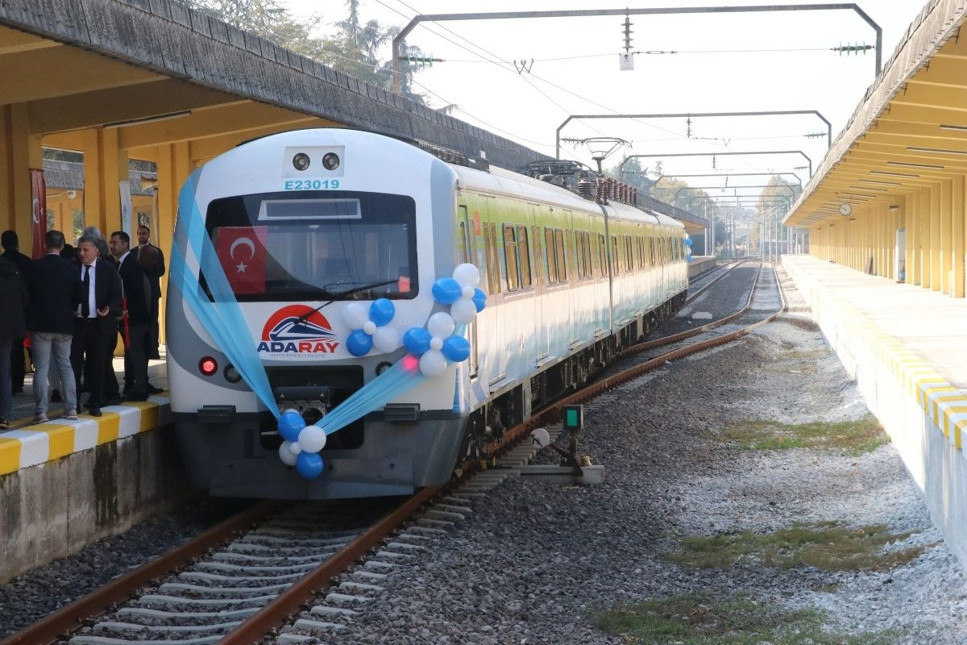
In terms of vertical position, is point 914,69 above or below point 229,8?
below

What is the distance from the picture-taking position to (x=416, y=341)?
9000 mm

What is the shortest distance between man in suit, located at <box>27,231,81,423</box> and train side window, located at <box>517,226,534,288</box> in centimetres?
414

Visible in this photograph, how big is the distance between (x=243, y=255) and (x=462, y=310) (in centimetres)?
162

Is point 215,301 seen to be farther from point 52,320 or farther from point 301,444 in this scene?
point 301,444

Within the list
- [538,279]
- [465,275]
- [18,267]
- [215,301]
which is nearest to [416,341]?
[465,275]

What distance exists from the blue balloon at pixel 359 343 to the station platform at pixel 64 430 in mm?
1828

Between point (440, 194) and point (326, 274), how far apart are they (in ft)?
3.20

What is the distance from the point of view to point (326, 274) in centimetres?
930

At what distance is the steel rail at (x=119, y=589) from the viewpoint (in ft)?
21.6

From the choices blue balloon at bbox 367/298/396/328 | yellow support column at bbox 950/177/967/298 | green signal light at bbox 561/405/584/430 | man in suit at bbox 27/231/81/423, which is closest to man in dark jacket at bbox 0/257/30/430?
man in suit at bbox 27/231/81/423

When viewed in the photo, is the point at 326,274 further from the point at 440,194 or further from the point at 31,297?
the point at 31,297

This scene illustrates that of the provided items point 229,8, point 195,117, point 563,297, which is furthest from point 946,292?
point 229,8

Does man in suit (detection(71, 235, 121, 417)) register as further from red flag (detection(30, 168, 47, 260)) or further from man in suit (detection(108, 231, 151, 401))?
red flag (detection(30, 168, 47, 260))

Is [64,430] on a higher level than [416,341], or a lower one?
lower
